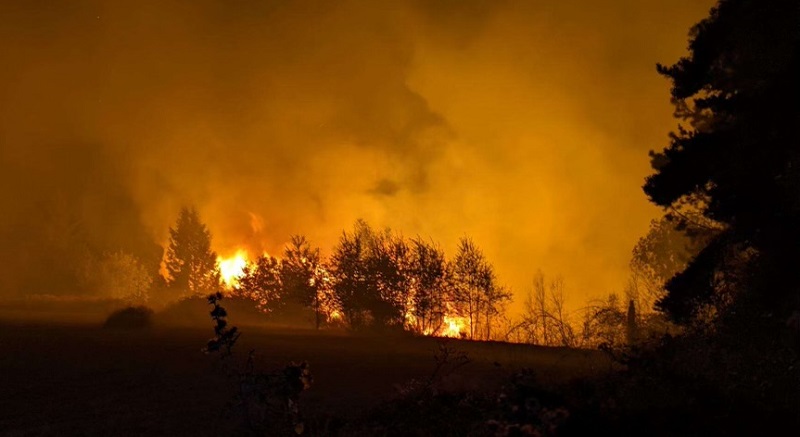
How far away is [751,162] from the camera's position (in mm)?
12156

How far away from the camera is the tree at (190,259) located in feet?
337

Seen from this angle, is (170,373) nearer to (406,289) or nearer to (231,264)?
(406,289)

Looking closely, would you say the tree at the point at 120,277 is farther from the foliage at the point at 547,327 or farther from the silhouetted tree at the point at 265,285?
the foliage at the point at 547,327

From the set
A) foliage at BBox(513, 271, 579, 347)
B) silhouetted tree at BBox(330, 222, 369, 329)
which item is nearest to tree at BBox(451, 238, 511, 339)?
foliage at BBox(513, 271, 579, 347)

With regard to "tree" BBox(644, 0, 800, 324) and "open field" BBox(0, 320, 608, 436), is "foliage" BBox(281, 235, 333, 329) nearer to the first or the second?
"open field" BBox(0, 320, 608, 436)

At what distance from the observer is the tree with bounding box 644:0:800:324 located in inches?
461

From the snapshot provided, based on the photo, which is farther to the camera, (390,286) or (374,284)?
(374,284)

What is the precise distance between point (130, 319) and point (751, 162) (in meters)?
41.5

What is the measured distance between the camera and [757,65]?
41.7 ft

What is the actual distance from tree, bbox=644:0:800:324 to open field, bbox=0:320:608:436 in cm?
430

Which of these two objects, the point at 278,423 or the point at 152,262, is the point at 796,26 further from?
the point at 152,262

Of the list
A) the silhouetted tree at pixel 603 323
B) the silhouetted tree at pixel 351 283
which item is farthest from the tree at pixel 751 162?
the silhouetted tree at pixel 351 283

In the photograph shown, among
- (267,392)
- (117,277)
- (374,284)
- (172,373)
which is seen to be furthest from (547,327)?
(117,277)

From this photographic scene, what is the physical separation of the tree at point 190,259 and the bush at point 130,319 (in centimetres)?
5639
